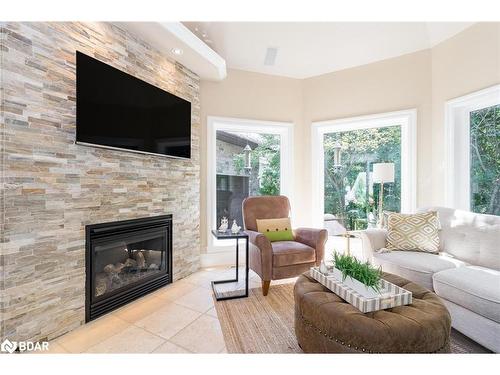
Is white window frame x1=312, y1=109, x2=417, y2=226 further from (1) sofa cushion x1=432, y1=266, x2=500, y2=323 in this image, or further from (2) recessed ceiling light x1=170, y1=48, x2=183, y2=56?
(2) recessed ceiling light x1=170, y1=48, x2=183, y2=56

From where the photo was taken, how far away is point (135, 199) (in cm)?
267

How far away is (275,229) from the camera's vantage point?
3.22m

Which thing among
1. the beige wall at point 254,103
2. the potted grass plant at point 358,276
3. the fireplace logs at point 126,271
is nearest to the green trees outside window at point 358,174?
the beige wall at point 254,103

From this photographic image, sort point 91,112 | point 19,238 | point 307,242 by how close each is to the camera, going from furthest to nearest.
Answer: point 307,242, point 91,112, point 19,238

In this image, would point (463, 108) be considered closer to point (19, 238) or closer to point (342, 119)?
point (342, 119)

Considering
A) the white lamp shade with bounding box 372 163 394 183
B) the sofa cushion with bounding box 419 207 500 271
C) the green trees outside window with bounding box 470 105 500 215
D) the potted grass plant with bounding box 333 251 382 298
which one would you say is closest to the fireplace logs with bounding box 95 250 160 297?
the potted grass plant with bounding box 333 251 382 298

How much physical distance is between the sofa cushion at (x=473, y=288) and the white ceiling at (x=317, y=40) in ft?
8.74

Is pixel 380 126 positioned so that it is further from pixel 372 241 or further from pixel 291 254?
pixel 291 254

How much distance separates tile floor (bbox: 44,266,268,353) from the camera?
6.13ft

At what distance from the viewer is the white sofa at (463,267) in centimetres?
174

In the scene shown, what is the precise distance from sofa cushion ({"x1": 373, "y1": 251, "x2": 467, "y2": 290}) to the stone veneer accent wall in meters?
2.55

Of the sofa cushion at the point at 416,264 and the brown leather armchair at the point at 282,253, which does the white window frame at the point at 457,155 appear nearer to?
the sofa cushion at the point at 416,264
